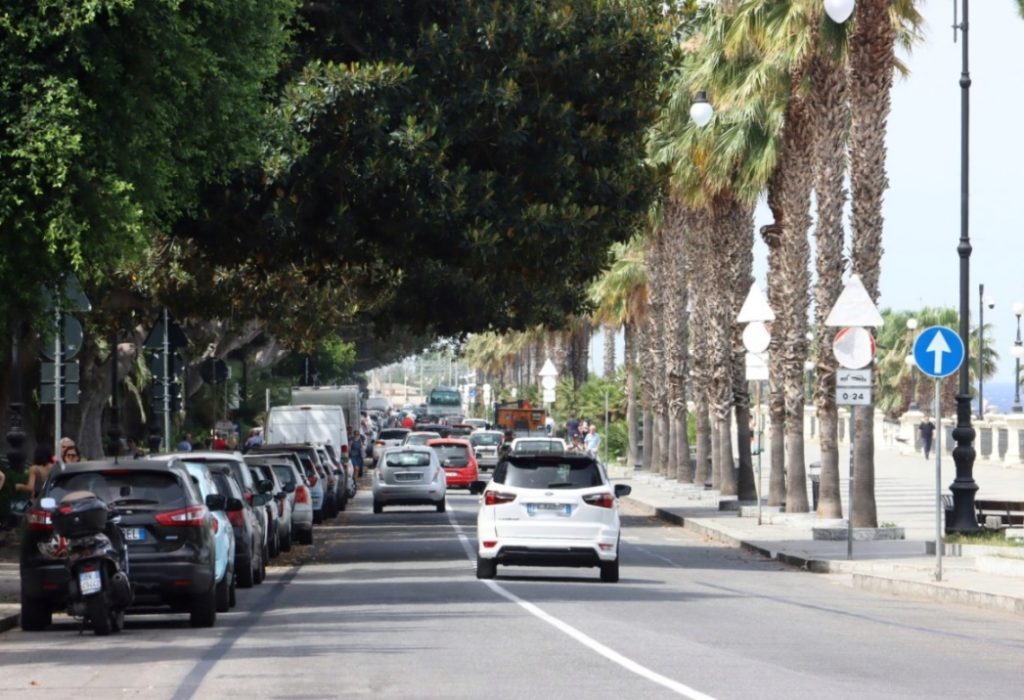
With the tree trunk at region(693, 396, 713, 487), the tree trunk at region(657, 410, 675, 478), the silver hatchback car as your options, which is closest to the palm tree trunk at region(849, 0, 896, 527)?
the silver hatchback car

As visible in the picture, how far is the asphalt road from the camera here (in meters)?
13.6

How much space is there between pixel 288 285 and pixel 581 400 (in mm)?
40765

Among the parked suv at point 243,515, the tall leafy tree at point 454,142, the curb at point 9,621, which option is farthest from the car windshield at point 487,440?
the curb at point 9,621

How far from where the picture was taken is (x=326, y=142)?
96.4 feet

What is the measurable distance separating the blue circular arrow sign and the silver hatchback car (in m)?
22.9

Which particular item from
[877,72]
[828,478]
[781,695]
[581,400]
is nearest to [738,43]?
[877,72]

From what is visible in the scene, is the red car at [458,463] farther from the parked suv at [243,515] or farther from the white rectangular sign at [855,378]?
the parked suv at [243,515]

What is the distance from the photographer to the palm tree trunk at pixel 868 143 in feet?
107

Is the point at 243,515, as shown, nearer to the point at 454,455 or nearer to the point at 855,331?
the point at 855,331

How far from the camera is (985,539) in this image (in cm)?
2995

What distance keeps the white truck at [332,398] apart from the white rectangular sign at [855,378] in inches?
1717

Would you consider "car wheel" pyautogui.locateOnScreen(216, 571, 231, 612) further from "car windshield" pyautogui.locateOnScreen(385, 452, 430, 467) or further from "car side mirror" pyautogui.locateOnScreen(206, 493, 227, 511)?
"car windshield" pyautogui.locateOnScreen(385, 452, 430, 467)

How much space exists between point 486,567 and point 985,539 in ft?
28.3

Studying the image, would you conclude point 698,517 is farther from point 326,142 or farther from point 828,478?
point 326,142
